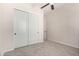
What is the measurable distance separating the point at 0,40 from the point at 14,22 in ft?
3.39

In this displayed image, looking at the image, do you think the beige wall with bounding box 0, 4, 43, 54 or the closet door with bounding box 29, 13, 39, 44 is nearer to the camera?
the beige wall with bounding box 0, 4, 43, 54

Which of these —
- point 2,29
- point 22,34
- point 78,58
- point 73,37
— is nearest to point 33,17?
point 22,34

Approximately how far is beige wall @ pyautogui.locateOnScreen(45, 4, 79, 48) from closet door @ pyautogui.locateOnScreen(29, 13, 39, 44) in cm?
151

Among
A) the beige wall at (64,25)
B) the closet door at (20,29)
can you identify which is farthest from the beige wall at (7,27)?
the beige wall at (64,25)

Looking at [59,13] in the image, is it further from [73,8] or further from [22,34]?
[22,34]

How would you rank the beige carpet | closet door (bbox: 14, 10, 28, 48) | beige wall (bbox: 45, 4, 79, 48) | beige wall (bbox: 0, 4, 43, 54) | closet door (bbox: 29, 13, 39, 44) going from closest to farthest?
the beige carpet
beige wall (bbox: 0, 4, 43, 54)
closet door (bbox: 14, 10, 28, 48)
beige wall (bbox: 45, 4, 79, 48)
closet door (bbox: 29, 13, 39, 44)

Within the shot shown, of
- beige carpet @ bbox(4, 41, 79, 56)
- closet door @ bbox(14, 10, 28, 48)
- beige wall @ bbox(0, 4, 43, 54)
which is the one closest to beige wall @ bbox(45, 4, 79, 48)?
beige carpet @ bbox(4, 41, 79, 56)

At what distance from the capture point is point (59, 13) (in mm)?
5305

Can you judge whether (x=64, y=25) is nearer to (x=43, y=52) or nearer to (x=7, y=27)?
(x=43, y=52)

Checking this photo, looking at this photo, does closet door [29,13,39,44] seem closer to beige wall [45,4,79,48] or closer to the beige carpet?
the beige carpet

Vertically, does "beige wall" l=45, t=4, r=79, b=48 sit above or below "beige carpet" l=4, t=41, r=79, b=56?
above

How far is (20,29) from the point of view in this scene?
3.98m

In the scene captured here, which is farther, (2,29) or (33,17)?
(33,17)

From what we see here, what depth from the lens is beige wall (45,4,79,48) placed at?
13.5 feet
